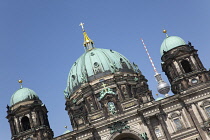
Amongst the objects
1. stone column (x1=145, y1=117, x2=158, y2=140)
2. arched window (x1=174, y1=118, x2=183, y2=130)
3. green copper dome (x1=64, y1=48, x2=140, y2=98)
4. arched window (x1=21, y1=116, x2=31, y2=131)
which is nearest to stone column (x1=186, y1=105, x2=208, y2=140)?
arched window (x1=174, y1=118, x2=183, y2=130)

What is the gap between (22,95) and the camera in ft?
174

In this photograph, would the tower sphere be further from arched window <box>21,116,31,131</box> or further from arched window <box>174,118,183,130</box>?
arched window <box>21,116,31,131</box>

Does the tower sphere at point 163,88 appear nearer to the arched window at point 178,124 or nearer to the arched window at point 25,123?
the arched window at point 178,124

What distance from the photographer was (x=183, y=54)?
171 feet

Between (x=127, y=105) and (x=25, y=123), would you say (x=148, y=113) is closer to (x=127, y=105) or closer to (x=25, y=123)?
(x=127, y=105)

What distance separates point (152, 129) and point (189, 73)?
11926 mm

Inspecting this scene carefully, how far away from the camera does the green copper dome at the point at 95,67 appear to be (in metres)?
58.8

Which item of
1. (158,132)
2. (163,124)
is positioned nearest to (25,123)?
(158,132)

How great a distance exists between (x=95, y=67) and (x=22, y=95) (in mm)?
15096

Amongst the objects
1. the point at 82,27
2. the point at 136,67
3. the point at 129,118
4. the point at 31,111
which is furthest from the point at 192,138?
the point at 82,27

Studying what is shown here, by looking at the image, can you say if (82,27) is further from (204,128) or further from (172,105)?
(204,128)

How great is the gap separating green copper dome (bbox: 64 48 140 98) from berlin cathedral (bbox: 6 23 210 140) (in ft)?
0.66

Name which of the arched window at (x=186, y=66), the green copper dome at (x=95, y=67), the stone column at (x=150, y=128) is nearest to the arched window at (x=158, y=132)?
the stone column at (x=150, y=128)

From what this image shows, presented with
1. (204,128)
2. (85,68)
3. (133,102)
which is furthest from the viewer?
(85,68)
